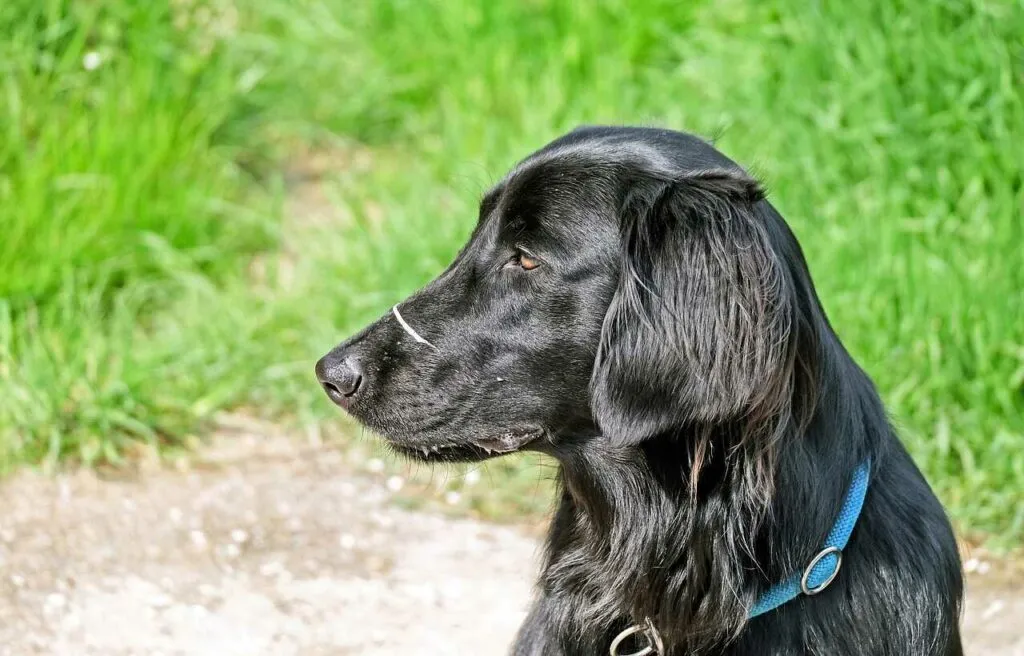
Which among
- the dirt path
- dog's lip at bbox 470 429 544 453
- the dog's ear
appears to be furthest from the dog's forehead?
the dirt path

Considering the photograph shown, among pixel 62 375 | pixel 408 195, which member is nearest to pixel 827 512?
pixel 62 375

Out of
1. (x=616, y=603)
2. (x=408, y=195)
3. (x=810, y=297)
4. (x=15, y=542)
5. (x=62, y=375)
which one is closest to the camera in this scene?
(x=810, y=297)

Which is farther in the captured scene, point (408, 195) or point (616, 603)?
point (408, 195)

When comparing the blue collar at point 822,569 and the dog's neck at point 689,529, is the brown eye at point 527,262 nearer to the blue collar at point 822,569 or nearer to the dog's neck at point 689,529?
the dog's neck at point 689,529

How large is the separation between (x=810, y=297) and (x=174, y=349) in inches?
123

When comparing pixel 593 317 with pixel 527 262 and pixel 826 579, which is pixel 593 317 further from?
pixel 826 579

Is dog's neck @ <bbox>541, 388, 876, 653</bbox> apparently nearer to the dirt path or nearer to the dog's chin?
the dog's chin

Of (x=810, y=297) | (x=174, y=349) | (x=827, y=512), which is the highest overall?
(x=810, y=297)

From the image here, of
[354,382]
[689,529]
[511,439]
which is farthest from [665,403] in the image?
[354,382]

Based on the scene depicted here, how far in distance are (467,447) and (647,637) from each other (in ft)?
1.80

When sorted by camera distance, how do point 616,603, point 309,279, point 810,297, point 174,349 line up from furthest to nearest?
1. point 309,279
2. point 174,349
3. point 616,603
4. point 810,297

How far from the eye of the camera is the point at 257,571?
163 inches

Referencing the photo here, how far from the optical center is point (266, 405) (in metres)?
5.07

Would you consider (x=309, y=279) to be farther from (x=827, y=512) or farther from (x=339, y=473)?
(x=827, y=512)
